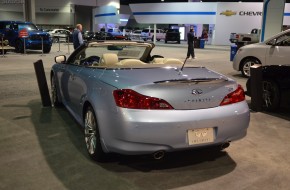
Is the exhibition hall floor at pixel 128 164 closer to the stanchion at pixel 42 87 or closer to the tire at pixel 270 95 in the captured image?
the tire at pixel 270 95

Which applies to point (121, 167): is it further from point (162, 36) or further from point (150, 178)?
point (162, 36)

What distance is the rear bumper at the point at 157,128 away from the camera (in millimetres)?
3418

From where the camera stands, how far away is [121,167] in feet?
13.0

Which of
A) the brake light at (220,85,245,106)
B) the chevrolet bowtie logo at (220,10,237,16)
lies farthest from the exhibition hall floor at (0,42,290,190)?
the chevrolet bowtie logo at (220,10,237,16)

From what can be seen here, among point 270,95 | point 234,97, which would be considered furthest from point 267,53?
point 234,97

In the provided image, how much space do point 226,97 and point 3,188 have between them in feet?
8.17

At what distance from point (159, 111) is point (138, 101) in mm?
Answer: 232

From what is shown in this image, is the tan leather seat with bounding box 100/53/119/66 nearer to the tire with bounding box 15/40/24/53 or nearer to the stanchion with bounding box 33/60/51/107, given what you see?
the stanchion with bounding box 33/60/51/107

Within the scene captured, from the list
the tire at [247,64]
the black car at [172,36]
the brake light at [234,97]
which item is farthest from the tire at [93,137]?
the black car at [172,36]

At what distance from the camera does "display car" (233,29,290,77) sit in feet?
34.0

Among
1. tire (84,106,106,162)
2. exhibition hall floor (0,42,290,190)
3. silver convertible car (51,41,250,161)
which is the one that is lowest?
exhibition hall floor (0,42,290,190)

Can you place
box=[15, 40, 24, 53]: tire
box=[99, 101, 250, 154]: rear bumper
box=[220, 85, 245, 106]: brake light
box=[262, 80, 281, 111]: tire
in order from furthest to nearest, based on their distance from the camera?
box=[15, 40, 24, 53]: tire, box=[262, 80, 281, 111]: tire, box=[220, 85, 245, 106]: brake light, box=[99, 101, 250, 154]: rear bumper

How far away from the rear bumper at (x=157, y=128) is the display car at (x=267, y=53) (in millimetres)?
7499

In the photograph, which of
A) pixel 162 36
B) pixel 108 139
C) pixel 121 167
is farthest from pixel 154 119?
pixel 162 36
